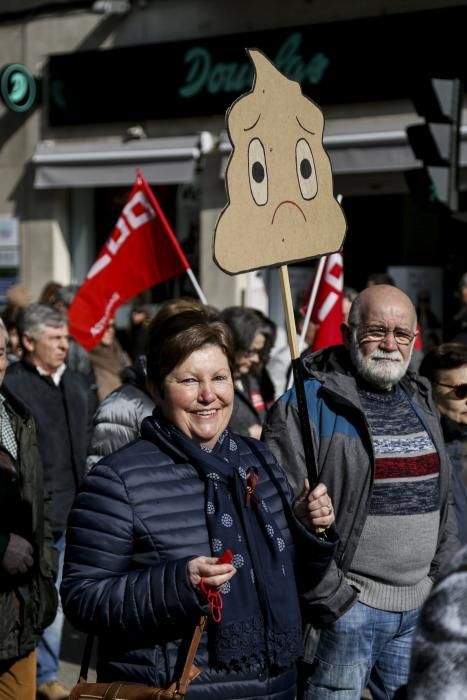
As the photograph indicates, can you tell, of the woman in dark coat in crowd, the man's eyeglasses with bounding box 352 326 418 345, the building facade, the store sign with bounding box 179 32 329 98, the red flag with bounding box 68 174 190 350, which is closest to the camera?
the man's eyeglasses with bounding box 352 326 418 345

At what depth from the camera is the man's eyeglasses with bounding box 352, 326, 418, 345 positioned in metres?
3.75

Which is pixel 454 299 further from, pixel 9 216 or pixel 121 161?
pixel 9 216

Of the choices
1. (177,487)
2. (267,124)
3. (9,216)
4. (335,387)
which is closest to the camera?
(177,487)

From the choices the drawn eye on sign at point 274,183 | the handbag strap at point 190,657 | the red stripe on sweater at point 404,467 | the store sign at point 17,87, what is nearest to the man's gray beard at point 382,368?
the red stripe on sweater at point 404,467

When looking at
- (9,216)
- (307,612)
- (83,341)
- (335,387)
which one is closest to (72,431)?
(83,341)

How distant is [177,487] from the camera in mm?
2748

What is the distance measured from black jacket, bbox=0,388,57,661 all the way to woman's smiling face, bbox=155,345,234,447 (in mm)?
1082

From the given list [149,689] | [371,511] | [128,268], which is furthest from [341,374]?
[128,268]

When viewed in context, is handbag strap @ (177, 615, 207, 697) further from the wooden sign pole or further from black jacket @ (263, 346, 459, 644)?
black jacket @ (263, 346, 459, 644)

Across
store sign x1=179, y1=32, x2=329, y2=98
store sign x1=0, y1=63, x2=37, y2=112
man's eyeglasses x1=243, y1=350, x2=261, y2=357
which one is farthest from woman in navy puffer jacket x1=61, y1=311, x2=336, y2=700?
store sign x1=0, y1=63, x2=37, y2=112

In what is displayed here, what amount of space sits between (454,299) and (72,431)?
5991 mm

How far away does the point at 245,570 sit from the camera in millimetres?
2719

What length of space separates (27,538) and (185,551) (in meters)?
1.29

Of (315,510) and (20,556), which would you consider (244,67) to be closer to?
(20,556)
